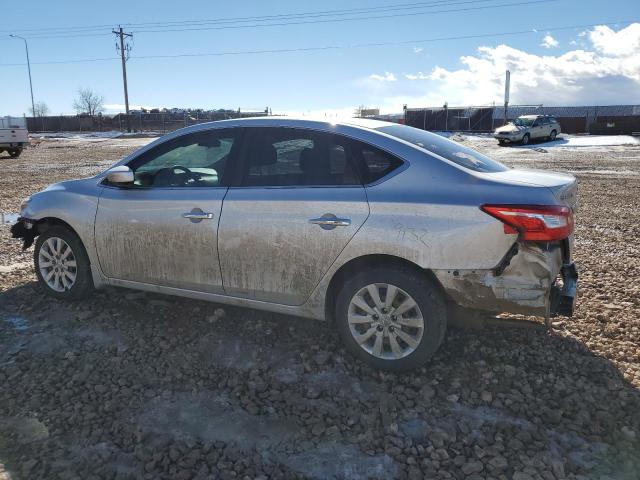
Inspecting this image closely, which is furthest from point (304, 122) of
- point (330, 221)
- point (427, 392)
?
point (427, 392)

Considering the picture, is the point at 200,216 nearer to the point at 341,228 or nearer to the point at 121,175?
the point at 121,175

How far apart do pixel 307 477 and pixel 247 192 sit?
2.04m

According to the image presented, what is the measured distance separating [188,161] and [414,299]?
2229mm

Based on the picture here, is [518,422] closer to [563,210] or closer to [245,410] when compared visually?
[563,210]

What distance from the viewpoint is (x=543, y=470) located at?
8.68 feet

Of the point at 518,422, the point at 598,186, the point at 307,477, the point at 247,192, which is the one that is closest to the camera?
the point at 307,477

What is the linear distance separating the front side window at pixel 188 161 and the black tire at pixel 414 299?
1384 mm

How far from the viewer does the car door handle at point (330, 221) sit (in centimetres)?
351

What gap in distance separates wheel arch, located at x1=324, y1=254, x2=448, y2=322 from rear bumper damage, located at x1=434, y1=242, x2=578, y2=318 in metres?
0.10

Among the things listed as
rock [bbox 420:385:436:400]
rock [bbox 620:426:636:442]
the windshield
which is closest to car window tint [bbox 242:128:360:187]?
rock [bbox 420:385:436:400]

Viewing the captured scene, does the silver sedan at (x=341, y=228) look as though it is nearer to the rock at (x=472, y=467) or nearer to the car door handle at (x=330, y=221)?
the car door handle at (x=330, y=221)

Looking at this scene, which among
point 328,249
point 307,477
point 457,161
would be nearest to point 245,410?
point 307,477

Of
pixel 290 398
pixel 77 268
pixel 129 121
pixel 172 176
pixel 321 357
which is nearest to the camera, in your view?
pixel 290 398

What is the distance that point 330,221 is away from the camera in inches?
140
